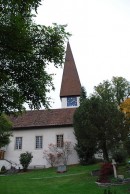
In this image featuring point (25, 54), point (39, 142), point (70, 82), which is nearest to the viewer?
point (25, 54)

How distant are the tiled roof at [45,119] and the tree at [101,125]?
8249 millimetres

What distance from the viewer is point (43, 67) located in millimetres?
10391

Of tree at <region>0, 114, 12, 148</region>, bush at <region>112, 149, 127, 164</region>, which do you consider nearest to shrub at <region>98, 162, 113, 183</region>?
bush at <region>112, 149, 127, 164</region>

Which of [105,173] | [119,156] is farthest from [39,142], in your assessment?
[105,173]

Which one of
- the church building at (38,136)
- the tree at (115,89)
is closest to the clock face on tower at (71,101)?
the tree at (115,89)

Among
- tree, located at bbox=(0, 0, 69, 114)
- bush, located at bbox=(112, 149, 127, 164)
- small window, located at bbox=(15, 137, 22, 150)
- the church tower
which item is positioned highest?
the church tower

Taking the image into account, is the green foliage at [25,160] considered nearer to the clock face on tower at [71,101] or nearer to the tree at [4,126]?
the tree at [4,126]

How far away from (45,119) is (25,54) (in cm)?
2450

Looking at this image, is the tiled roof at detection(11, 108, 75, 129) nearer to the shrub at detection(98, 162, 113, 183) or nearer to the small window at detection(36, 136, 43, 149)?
the small window at detection(36, 136, 43, 149)

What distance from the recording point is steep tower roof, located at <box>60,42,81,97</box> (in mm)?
45216

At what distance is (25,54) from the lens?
9.12 metres

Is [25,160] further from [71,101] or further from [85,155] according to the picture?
[71,101]

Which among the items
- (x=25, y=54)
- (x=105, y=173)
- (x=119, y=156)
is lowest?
(x=105, y=173)

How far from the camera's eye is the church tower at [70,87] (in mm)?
44562
